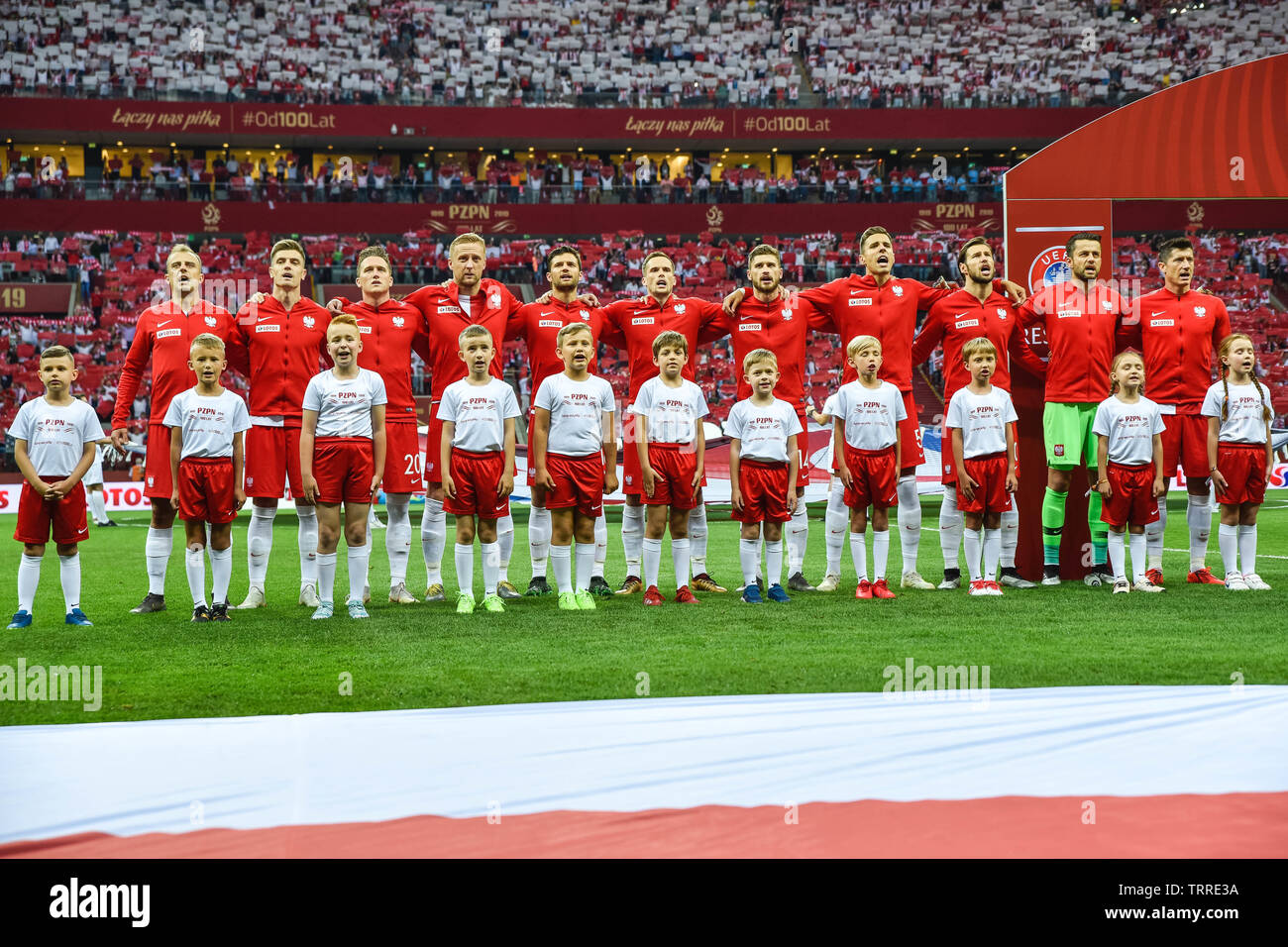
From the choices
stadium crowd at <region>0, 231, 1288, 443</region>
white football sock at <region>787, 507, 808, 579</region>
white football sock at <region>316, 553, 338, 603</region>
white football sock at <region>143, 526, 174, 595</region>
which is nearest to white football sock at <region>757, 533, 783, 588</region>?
white football sock at <region>787, 507, 808, 579</region>

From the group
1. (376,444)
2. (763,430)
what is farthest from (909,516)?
(376,444)

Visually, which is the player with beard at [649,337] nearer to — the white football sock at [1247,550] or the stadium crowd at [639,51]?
the white football sock at [1247,550]

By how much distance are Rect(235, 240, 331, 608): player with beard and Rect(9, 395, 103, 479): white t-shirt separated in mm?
998

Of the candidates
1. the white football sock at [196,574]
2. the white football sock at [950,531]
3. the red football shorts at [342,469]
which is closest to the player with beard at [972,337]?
the white football sock at [950,531]

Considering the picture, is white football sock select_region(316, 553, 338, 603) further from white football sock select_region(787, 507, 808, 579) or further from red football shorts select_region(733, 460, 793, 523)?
white football sock select_region(787, 507, 808, 579)

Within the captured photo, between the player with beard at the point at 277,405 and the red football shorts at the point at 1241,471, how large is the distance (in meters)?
6.19

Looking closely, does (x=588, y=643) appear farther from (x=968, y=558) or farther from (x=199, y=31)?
(x=199, y=31)

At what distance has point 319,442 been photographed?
698cm

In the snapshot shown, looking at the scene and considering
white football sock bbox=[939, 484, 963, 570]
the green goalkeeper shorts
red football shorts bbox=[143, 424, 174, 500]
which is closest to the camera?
red football shorts bbox=[143, 424, 174, 500]

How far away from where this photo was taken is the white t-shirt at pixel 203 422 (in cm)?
690

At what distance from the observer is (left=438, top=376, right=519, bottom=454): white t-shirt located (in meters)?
7.16

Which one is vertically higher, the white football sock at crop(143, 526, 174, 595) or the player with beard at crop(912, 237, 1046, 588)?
the player with beard at crop(912, 237, 1046, 588)
